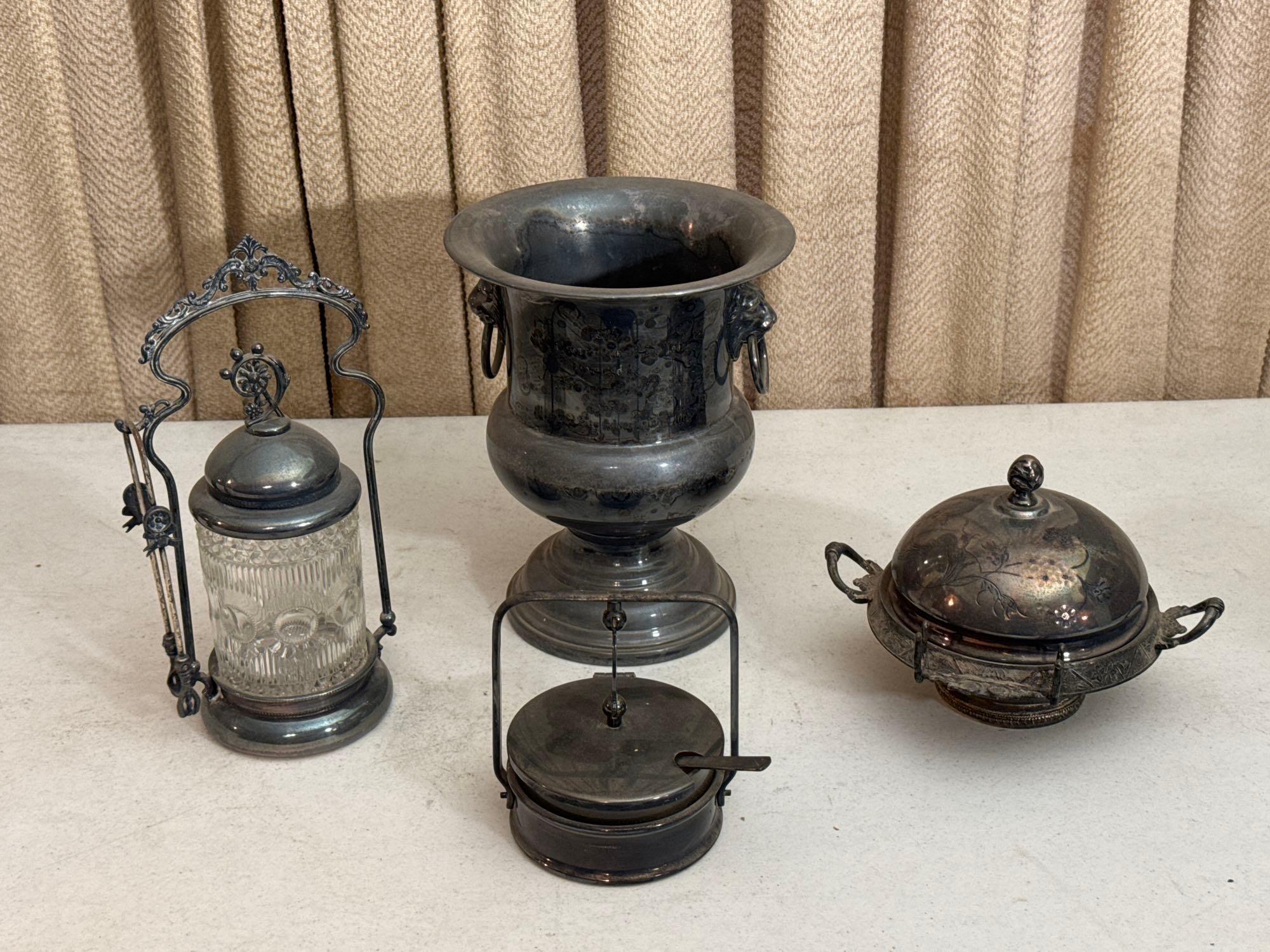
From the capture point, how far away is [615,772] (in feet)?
4.41

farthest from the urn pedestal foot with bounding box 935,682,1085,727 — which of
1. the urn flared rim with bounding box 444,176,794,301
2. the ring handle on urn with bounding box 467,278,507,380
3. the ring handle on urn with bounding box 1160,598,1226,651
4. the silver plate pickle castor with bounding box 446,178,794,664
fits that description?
the ring handle on urn with bounding box 467,278,507,380

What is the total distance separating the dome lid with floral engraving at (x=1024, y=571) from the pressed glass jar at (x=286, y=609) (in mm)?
605

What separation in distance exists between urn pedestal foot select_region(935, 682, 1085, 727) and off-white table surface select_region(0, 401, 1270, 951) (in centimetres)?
2

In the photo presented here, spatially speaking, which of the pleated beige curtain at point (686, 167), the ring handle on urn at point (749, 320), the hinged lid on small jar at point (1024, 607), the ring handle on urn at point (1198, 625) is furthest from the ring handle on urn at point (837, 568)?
the pleated beige curtain at point (686, 167)

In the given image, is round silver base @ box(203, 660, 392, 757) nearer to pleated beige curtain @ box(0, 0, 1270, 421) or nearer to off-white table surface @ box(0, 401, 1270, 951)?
off-white table surface @ box(0, 401, 1270, 951)

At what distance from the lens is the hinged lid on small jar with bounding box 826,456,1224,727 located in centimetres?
147

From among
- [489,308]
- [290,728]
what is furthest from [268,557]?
[489,308]

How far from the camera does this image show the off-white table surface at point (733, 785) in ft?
4.38

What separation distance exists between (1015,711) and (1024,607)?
163mm

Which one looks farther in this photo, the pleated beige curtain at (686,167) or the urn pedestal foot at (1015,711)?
the pleated beige curtain at (686,167)

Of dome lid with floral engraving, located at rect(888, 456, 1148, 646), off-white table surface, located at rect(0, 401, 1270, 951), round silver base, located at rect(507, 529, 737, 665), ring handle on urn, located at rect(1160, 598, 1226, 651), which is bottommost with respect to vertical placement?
off-white table surface, located at rect(0, 401, 1270, 951)

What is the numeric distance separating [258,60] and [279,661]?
93 cm

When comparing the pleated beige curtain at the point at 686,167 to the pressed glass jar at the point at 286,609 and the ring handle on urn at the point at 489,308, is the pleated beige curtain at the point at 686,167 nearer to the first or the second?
the ring handle on urn at the point at 489,308

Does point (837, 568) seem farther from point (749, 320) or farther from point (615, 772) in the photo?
point (615, 772)
